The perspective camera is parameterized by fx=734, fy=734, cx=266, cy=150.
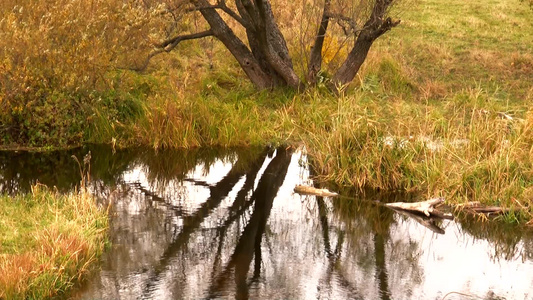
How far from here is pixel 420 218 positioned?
944 centimetres

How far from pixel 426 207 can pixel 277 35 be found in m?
6.45

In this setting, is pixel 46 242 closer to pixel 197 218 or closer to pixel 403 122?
pixel 197 218

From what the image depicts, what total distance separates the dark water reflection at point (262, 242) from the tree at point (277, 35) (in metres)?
3.61

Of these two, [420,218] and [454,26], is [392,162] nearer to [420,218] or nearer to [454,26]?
[420,218]

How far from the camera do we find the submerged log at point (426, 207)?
30.7 feet

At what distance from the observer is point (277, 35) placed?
14.8m

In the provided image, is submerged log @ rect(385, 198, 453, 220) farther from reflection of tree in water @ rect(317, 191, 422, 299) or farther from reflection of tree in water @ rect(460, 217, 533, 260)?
reflection of tree in water @ rect(460, 217, 533, 260)


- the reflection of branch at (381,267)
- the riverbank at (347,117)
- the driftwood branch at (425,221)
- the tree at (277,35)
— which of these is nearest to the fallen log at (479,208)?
the riverbank at (347,117)

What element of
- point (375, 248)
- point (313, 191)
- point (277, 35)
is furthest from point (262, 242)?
point (277, 35)

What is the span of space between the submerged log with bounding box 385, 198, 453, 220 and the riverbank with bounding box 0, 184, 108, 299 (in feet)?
12.5

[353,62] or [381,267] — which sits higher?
[353,62]

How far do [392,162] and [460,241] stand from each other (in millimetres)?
2050

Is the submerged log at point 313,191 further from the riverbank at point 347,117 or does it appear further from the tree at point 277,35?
the tree at point 277,35

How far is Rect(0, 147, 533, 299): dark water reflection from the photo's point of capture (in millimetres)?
7125
